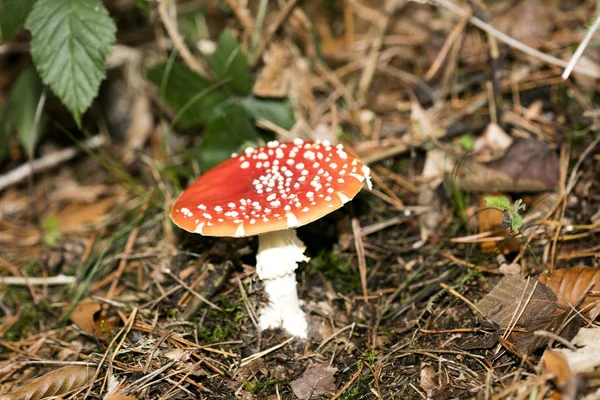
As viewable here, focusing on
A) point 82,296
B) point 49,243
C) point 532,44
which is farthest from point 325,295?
point 532,44

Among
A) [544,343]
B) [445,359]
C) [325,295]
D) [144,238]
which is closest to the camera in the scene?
[544,343]

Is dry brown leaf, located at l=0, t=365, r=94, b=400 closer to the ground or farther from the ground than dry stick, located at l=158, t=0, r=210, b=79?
closer to the ground

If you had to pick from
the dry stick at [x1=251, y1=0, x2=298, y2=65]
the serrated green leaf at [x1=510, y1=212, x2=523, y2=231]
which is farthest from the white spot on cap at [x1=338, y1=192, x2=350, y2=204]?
the dry stick at [x1=251, y1=0, x2=298, y2=65]

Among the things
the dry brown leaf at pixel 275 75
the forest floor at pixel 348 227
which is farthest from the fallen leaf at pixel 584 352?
the dry brown leaf at pixel 275 75

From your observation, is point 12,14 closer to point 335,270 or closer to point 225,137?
point 225,137

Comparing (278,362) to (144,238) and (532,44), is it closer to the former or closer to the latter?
(144,238)

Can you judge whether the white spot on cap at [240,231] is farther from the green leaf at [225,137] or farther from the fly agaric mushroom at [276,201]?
the green leaf at [225,137]

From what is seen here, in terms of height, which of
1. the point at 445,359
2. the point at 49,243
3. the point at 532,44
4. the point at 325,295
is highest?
the point at 532,44

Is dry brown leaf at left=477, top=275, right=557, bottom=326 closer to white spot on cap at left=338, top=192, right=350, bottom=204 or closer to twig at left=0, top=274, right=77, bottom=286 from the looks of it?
white spot on cap at left=338, top=192, right=350, bottom=204

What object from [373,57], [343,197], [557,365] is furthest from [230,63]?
[557,365]
